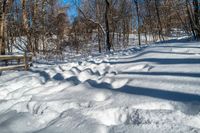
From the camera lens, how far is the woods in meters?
23.9

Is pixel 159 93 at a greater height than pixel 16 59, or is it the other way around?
pixel 16 59

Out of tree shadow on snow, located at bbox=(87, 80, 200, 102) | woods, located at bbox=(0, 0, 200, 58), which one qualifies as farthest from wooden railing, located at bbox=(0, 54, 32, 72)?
woods, located at bbox=(0, 0, 200, 58)

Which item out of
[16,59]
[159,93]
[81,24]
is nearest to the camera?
[159,93]

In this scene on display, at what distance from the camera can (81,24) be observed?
35344mm

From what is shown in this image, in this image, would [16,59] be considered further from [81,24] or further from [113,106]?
[81,24]

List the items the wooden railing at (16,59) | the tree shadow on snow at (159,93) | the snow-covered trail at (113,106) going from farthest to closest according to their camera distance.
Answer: the wooden railing at (16,59) < the tree shadow on snow at (159,93) < the snow-covered trail at (113,106)

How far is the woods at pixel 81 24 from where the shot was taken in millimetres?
23891

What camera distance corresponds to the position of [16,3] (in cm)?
2741

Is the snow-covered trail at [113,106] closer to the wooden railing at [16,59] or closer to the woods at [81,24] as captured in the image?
the wooden railing at [16,59]

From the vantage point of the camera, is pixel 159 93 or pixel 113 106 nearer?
pixel 113 106

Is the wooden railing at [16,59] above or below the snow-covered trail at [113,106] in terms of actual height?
above

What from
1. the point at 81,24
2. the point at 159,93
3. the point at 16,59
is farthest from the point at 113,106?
the point at 81,24

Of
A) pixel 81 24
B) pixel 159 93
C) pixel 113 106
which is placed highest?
pixel 81 24

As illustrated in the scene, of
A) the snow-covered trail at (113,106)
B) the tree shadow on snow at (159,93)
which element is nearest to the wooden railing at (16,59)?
the snow-covered trail at (113,106)
